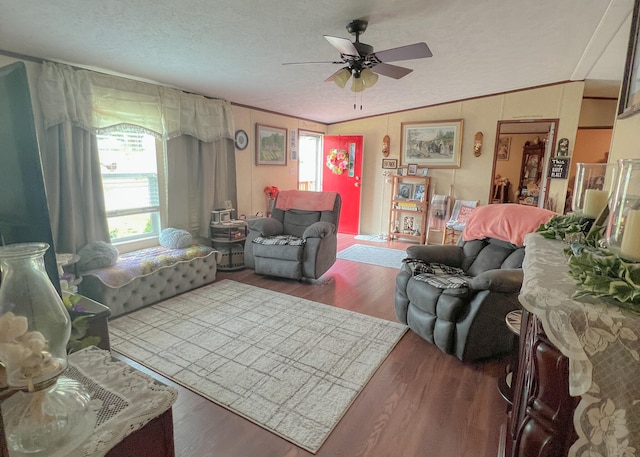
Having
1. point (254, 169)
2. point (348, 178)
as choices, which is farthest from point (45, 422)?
point (348, 178)

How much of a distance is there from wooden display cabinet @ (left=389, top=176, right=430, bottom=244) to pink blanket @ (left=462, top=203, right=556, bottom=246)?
279 centimetres

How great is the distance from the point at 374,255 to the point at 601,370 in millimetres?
4400

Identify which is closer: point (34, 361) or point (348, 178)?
point (34, 361)

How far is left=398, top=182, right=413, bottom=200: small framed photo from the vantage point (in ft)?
19.4

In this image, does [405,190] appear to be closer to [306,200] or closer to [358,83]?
[306,200]

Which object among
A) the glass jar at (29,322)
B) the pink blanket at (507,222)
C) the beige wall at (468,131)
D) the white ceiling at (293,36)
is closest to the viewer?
the glass jar at (29,322)

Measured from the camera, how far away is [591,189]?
137 cm

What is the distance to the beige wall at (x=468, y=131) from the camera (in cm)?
455

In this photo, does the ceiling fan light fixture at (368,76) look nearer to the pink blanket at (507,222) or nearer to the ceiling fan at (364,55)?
the ceiling fan at (364,55)

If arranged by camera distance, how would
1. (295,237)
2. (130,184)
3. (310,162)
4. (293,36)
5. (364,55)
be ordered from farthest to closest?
(310,162) → (295,237) → (130,184) → (293,36) → (364,55)

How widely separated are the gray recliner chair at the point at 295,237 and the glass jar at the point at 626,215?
9.59ft

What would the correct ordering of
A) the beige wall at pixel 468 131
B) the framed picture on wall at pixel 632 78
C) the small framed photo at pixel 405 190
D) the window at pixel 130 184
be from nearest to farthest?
the framed picture on wall at pixel 632 78 < the window at pixel 130 184 < the beige wall at pixel 468 131 < the small framed photo at pixel 405 190

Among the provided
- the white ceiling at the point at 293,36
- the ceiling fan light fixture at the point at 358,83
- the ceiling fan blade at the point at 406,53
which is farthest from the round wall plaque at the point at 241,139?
the ceiling fan blade at the point at 406,53

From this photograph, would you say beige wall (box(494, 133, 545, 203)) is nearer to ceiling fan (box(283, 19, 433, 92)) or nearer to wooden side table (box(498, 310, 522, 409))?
ceiling fan (box(283, 19, 433, 92))
